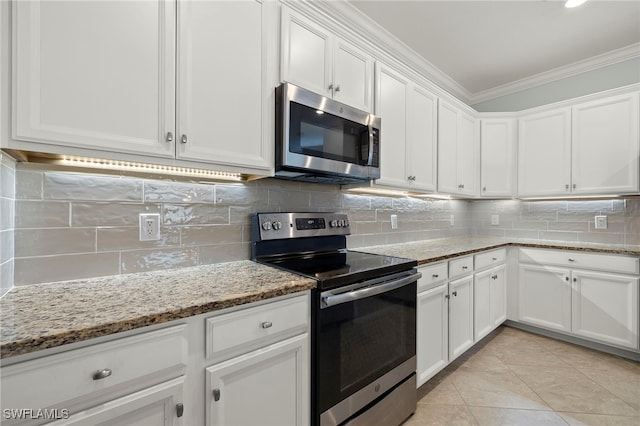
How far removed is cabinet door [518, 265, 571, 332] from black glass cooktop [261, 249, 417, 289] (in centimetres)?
193

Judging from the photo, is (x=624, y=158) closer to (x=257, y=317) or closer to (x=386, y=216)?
(x=386, y=216)

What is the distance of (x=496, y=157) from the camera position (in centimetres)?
315

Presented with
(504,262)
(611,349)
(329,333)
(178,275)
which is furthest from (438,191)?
(178,275)

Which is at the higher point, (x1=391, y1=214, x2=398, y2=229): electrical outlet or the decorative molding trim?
the decorative molding trim

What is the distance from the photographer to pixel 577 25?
229cm

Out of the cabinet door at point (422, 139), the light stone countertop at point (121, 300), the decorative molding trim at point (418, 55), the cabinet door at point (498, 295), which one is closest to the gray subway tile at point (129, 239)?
the light stone countertop at point (121, 300)

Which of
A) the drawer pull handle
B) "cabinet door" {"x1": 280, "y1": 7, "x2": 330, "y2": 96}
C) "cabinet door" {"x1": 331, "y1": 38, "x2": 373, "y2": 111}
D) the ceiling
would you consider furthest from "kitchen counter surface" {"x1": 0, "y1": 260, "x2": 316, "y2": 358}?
the ceiling

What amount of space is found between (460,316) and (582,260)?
1351 millimetres

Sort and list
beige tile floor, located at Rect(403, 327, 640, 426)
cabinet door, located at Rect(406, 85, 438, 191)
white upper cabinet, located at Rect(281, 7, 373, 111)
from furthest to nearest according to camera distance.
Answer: cabinet door, located at Rect(406, 85, 438, 191), beige tile floor, located at Rect(403, 327, 640, 426), white upper cabinet, located at Rect(281, 7, 373, 111)

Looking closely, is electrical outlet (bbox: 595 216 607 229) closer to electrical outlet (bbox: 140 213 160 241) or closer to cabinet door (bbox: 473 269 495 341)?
cabinet door (bbox: 473 269 495 341)

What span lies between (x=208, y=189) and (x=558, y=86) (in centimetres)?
372

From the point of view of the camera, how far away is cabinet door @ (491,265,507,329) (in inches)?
Answer: 106

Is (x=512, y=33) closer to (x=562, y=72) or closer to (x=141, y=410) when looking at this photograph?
(x=562, y=72)

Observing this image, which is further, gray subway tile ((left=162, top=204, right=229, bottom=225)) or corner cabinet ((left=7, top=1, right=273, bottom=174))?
gray subway tile ((left=162, top=204, right=229, bottom=225))
